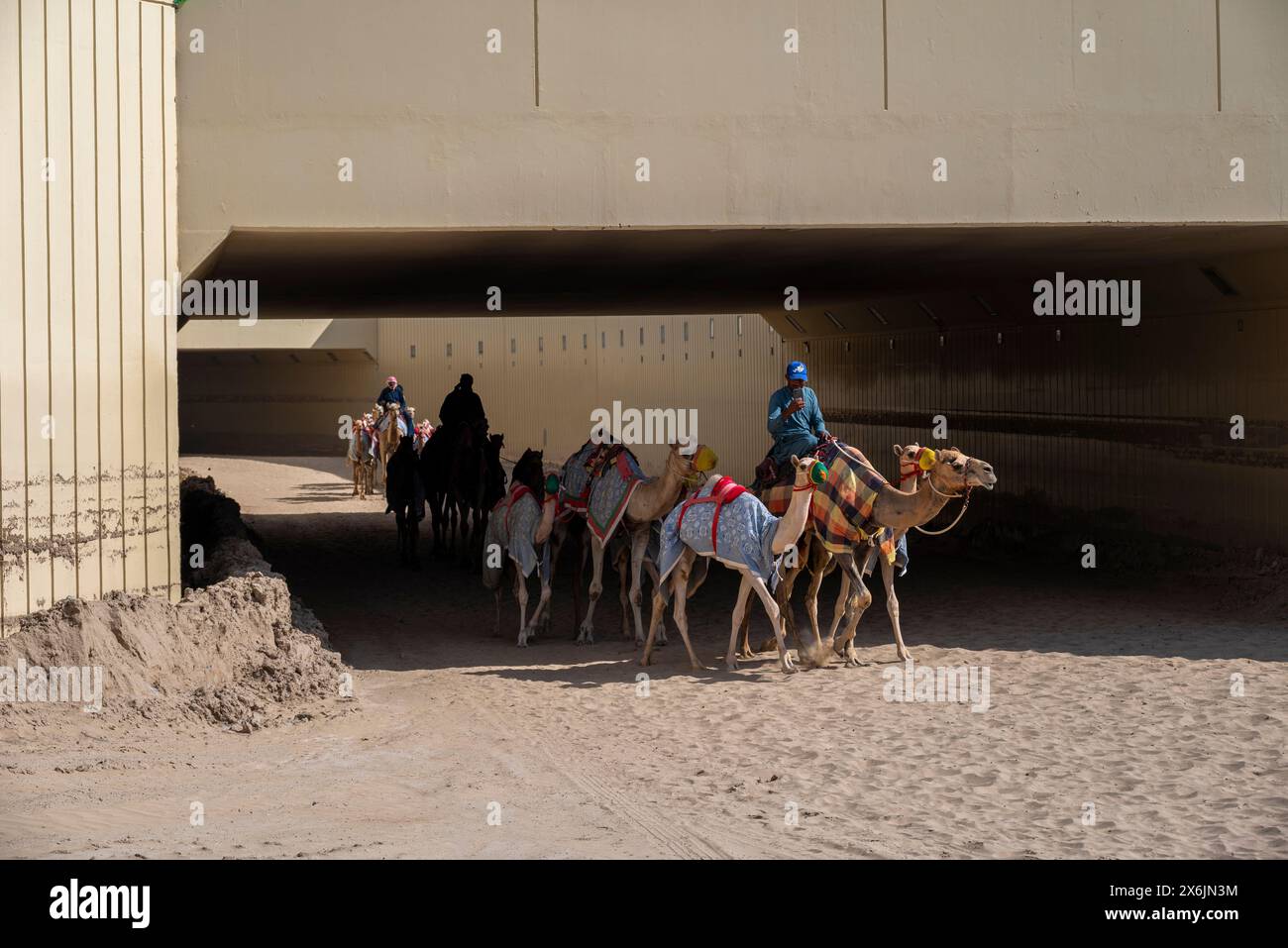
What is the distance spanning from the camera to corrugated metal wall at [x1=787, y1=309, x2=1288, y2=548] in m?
15.2

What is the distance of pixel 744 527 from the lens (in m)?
12.1

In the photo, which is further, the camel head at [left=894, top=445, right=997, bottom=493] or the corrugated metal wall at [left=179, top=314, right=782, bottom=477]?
the corrugated metal wall at [left=179, top=314, right=782, bottom=477]

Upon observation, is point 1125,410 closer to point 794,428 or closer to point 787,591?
point 794,428

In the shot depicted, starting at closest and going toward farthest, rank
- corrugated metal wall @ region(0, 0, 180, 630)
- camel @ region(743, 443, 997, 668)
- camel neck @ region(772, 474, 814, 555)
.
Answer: corrugated metal wall @ region(0, 0, 180, 630)
camel @ region(743, 443, 997, 668)
camel neck @ region(772, 474, 814, 555)

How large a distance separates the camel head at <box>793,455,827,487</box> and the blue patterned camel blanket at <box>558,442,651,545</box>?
197 centimetres

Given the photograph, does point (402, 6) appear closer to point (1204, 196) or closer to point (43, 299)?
point (43, 299)

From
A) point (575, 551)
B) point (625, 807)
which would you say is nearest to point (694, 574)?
point (575, 551)

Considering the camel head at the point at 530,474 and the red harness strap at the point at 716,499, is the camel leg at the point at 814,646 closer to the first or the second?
the red harness strap at the point at 716,499

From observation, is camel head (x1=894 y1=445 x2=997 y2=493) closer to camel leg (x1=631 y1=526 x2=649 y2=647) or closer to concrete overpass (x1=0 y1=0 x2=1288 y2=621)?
concrete overpass (x1=0 y1=0 x2=1288 y2=621)

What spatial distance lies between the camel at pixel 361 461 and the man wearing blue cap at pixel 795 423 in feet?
58.3

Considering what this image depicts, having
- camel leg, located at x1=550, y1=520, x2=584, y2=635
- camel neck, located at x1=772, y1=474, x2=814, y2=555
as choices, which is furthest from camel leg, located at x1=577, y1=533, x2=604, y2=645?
camel neck, located at x1=772, y1=474, x2=814, y2=555

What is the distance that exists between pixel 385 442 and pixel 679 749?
54.0 feet

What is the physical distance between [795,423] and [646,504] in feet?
5.00

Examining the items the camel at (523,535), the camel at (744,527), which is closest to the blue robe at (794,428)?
the camel at (744,527)
